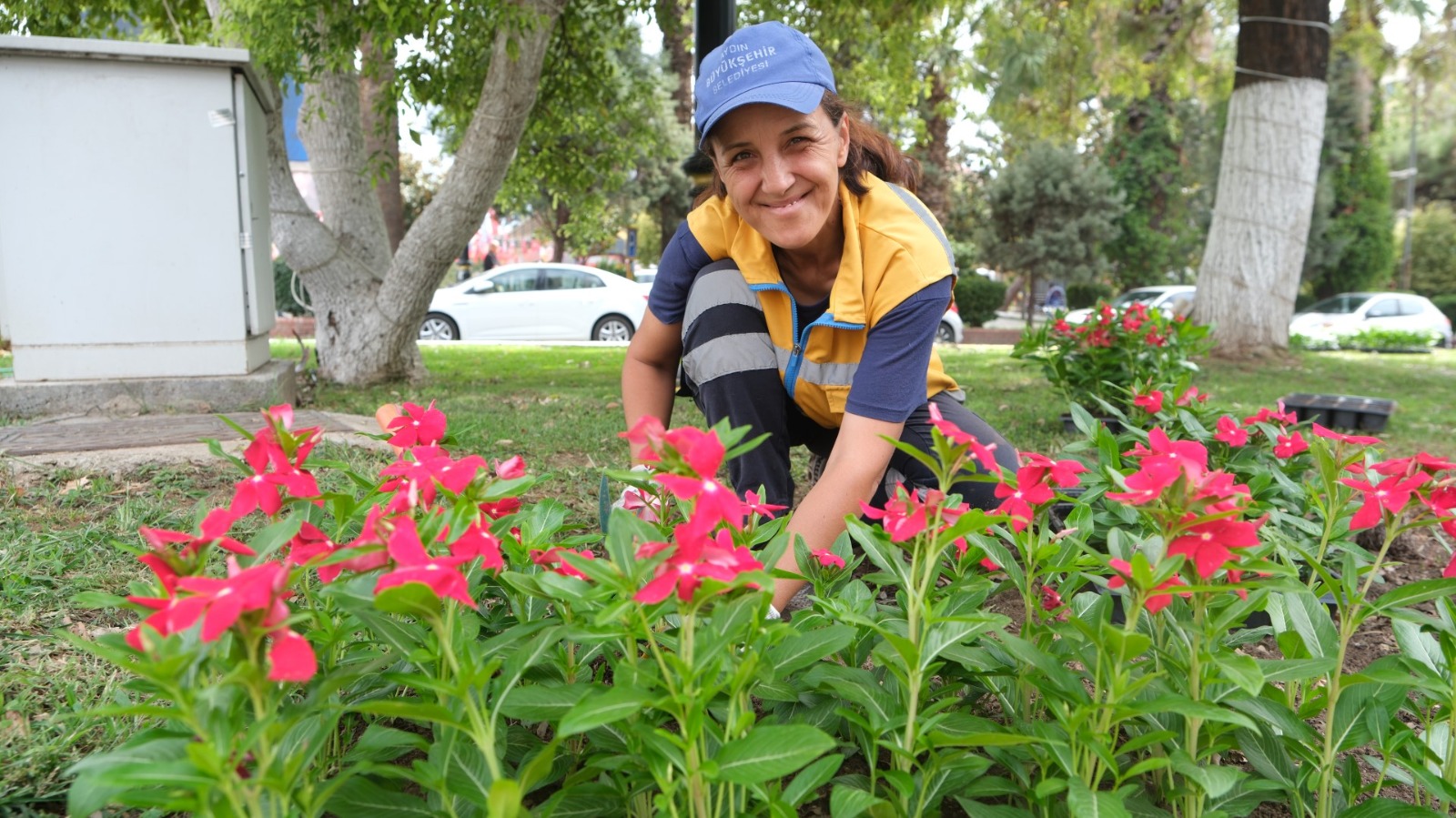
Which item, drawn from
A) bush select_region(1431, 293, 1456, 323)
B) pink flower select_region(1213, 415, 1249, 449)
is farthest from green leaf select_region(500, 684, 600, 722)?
bush select_region(1431, 293, 1456, 323)

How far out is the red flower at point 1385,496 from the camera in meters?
1.35

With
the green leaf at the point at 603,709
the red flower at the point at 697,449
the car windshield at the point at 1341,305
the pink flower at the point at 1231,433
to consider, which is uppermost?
the car windshield at the point at 1341,305

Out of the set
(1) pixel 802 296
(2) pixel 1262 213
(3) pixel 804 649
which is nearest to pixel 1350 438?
(3) pixel 804 649

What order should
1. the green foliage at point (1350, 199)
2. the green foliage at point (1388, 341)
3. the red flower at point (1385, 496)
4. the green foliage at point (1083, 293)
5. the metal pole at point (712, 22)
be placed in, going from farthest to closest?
the green foliage at point (1350, 199) → the green foliage at point (1083, 293) → the green foliage at point (1388, 341) → the metal pole at point (712, 22) → the red flower at point (1385, 496)

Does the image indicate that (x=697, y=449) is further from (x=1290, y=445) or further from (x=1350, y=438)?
(x=1290, y=445)

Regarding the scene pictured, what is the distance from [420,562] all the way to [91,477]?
9.14 feet

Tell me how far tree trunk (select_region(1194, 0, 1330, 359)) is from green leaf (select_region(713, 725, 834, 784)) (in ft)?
A: 30.7

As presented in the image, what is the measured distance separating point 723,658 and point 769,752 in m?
0.12

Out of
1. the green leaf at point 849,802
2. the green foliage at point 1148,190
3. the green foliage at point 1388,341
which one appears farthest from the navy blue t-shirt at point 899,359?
the green foliage at point 1148,190

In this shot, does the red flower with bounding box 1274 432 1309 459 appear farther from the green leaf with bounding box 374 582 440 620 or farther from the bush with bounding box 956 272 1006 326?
the bush with bounding box 956 272 1006 326

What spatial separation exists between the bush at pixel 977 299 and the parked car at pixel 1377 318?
5.63 meters

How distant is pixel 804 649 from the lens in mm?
1281

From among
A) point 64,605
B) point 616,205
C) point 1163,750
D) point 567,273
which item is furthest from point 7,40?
point 616,205

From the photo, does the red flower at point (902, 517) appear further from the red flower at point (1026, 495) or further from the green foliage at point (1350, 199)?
the green foliage at point (1350, 199)
